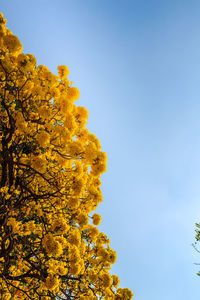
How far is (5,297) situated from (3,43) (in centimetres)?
602

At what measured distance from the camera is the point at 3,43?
327 cm

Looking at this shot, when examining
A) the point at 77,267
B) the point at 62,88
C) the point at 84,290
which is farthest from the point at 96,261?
the point at 62,88

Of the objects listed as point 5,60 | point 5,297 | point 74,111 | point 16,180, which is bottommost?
point 5,297

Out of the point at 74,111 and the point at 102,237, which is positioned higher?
the point at 74,111

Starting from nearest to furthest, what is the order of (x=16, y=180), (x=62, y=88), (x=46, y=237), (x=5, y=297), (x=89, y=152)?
(x=46, y=237) → (x=89, y=152) → (x=62, y=88) → (x=16, y=180) → (x=5, y=297)

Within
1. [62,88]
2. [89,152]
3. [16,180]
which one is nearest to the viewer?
[89,152]

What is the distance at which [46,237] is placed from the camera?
320cm

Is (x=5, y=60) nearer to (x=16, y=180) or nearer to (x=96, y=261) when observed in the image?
(x=16, y=180)

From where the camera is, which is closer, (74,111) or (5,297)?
(74,111)

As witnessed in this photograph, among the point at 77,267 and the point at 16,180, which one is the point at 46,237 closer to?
the point at 77,267

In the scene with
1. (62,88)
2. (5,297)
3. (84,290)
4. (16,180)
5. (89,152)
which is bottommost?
(5,297)

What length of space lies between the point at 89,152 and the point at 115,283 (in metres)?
3.39

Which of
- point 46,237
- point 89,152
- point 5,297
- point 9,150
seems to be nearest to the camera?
point 46,237

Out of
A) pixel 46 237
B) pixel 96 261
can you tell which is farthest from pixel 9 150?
pixel 96 261
